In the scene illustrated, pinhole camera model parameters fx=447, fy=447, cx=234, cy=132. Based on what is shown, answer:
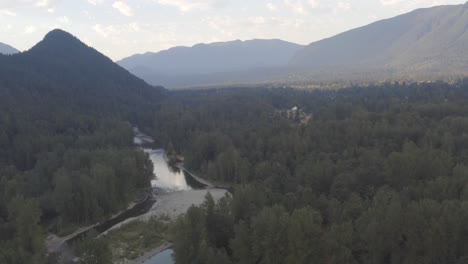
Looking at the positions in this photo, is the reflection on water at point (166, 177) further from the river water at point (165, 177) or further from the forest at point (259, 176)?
the forest at point (259, 176)

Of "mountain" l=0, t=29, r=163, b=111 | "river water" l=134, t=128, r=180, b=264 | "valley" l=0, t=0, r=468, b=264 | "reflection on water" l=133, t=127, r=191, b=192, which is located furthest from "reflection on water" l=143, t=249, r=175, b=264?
"mountain" l=0, t=29, r=163, b=111

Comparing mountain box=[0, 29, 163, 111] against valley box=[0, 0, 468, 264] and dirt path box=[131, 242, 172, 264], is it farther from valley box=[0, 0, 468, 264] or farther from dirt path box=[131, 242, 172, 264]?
dirt path box=[131, 242, 172, 264]

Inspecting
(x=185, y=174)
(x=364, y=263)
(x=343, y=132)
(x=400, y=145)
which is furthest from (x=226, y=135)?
(x=364, y=263)

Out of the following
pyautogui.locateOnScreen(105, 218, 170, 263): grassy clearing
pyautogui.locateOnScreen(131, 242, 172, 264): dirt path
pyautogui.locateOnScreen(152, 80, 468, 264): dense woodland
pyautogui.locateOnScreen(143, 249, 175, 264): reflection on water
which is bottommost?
pyautogui.locateOnScreen(143, 249, 175, 264): reflection on water

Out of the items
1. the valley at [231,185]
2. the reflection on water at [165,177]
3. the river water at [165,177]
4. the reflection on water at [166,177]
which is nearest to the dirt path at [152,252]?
the valley at [231,185]

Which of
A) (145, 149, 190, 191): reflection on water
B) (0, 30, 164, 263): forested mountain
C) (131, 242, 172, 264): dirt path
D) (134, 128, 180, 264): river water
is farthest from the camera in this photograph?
(145, 149, 190, 191): reflection on water

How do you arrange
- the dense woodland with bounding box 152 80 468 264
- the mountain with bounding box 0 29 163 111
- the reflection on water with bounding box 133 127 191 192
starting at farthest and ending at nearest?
1. the mountain with bounding box 0 29 163 111
2. the reflection on water with bounding box 133 127 191 192
3. the dense woodland with bounding box 152 80 468 264
